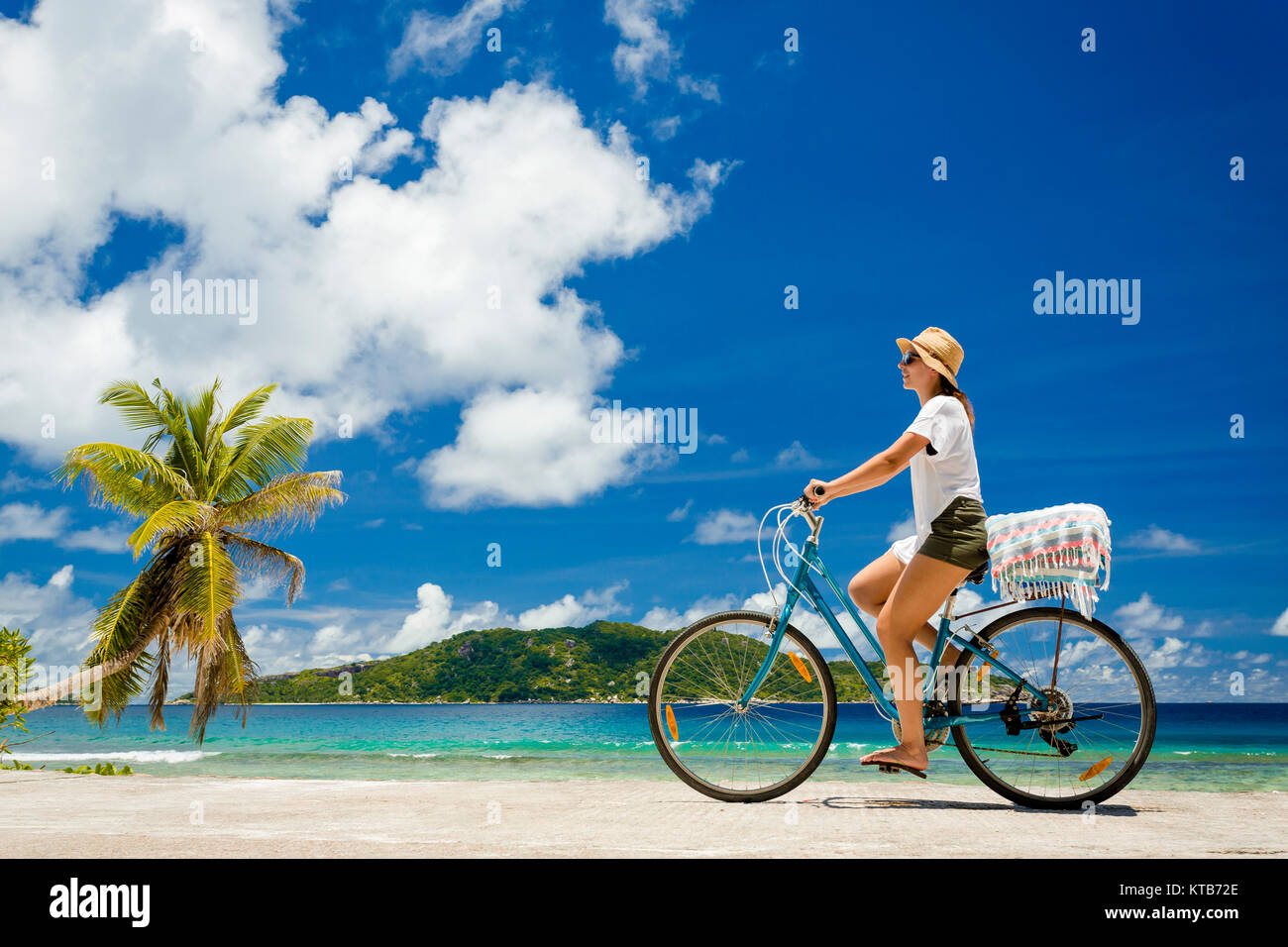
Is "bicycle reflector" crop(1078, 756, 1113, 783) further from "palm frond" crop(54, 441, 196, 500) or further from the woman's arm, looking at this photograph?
"palm frond" crop(54, 441, 196, 500)

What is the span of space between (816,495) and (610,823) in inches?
83.3

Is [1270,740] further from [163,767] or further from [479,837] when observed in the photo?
[479,837]

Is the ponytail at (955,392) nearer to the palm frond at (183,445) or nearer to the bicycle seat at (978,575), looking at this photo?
the bicycle seat at (978,575)

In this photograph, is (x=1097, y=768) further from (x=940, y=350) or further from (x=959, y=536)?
(x=940, y=350)

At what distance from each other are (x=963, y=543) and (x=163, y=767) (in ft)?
70.5

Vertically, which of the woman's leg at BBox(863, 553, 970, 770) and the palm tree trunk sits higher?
the woman's leg at BBox(863, 553, 970, 770)

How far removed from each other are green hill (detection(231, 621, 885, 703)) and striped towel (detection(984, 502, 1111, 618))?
2820cm

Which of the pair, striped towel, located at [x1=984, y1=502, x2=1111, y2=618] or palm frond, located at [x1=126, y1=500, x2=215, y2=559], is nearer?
striped towel, located at [x1=984, y1=502, x2=1111, y2=618]

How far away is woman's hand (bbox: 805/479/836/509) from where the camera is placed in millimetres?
4918

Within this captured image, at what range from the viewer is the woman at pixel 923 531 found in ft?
15.6

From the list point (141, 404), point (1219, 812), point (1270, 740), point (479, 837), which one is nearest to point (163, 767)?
point (141, 404)

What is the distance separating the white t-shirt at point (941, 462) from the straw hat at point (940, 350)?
0.30 metres

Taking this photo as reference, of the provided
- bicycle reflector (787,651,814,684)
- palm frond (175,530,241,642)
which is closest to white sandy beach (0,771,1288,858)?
bicycle reflector (787,651,814,684)

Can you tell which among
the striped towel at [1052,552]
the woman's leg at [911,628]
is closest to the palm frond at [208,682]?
the woman's leg at [911,628]
